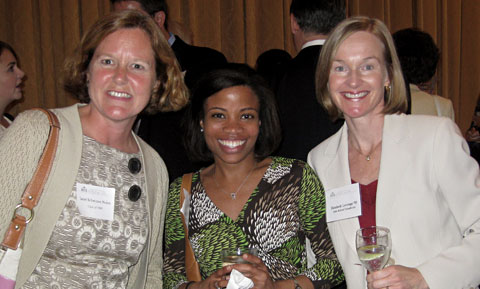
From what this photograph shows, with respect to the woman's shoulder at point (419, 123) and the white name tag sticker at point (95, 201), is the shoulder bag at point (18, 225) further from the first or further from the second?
the woman's shoulder at point (419, 123)

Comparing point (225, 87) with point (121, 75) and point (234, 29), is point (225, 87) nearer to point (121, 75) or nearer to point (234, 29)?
point (121, 75)

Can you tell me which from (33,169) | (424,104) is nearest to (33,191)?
(33,169)

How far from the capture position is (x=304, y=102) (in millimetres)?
3336

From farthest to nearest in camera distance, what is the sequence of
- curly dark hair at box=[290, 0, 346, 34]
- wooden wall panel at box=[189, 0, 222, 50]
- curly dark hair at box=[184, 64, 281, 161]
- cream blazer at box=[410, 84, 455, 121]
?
wooden wall panel at box=[189, 0, 222, 50] → cream blazer at box=[410, 84, 455, 121] → curly dark hair at box=[290, 0, 346, 34] → curly dark hair at box=[184, 64, 281, 161]

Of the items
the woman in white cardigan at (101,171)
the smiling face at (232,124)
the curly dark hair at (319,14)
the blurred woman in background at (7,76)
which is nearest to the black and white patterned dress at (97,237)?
the woman in white cardigan at (101,171)

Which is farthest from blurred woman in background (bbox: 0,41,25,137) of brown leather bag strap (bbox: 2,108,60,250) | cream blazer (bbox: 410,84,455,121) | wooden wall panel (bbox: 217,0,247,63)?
cream blazer (bbox: 410,84,455,121)

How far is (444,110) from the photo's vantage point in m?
4.15

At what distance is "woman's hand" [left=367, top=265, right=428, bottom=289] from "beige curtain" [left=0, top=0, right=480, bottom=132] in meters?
Result: 4.08

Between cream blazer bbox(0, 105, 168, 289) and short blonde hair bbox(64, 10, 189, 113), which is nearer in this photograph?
cream blazer bbox(0, 105, 168, 289)

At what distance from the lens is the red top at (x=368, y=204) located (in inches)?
95.8

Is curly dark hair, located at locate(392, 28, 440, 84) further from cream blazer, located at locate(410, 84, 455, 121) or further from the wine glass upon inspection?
the wine glass

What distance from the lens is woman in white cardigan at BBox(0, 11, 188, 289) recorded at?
2.08 m

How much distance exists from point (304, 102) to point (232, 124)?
0.73 metres

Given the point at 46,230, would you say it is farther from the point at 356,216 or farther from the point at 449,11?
the point at 449,11
